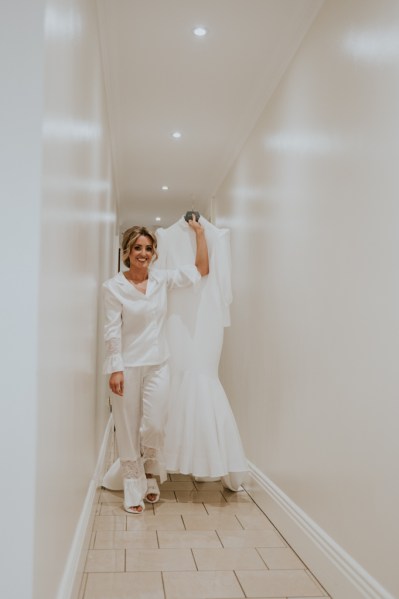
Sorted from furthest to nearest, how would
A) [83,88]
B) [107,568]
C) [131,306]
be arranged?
[131,306], [107,568], [83,88]

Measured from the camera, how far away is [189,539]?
2.93 meters

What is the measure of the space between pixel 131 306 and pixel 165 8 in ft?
5.33

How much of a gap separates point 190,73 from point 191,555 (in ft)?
9.49

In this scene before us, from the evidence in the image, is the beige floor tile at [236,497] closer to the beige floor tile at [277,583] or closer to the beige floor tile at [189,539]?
the beige floor tile at [189,539]

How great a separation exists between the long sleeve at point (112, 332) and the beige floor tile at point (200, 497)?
98 centimetres

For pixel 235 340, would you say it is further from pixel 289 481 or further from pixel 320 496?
pixel 320 496

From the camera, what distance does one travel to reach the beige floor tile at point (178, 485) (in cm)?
394

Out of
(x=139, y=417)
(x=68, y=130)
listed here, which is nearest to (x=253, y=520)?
(x=139, y=417)

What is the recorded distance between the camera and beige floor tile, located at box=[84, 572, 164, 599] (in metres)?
2.26

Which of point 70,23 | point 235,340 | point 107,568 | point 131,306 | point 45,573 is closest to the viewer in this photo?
point 45,573

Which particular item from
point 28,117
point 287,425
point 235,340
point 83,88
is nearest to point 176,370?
point 287,425

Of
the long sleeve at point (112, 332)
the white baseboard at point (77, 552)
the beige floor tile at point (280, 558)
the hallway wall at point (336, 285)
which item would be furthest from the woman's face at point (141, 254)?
the beige floor tile at point (280, 558)

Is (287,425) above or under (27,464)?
under

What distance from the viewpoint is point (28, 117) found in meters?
1.32
